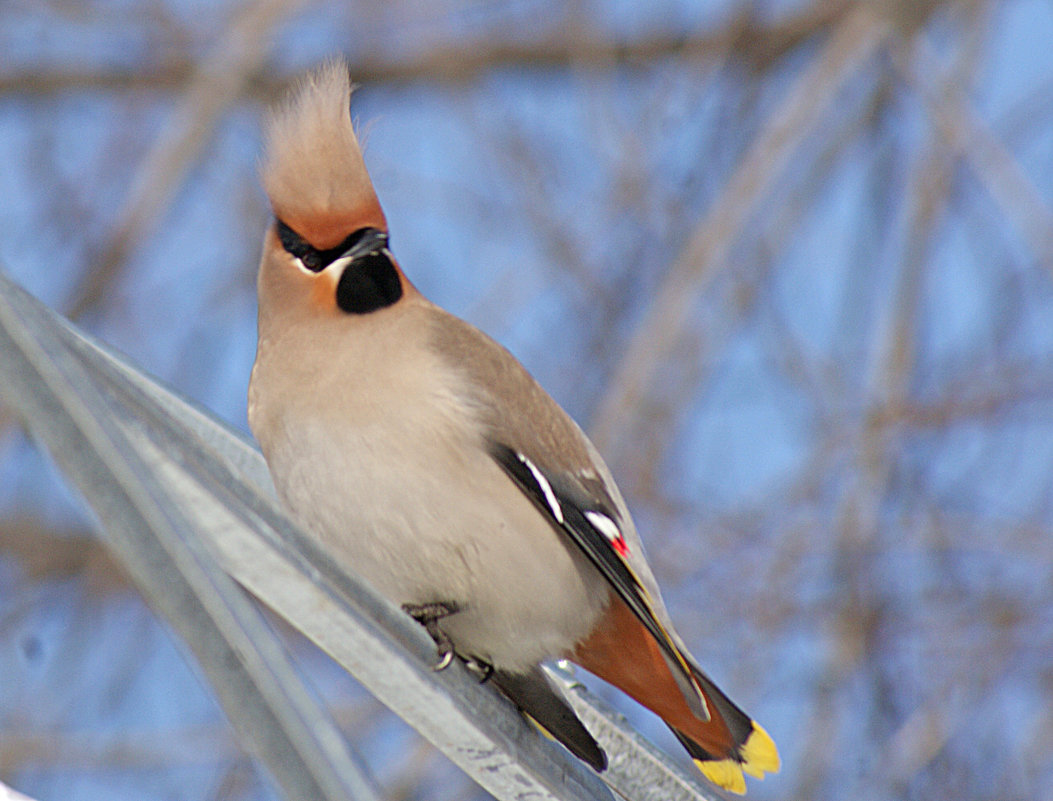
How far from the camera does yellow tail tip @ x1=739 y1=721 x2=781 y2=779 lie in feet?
7.84

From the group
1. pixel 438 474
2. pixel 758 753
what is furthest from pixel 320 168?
pixel 758 753

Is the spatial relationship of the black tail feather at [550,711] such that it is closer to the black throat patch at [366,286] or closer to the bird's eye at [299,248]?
the black throat patch at [366,286]

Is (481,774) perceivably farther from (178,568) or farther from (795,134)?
(795,134)

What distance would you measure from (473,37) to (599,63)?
126 cm

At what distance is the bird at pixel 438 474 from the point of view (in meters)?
2.27

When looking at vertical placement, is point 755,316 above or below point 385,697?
above

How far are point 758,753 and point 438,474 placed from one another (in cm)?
65

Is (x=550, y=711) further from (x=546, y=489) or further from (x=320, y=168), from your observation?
(x=320, y=168)

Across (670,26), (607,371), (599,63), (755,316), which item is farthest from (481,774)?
(670,26)

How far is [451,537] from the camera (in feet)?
7.52

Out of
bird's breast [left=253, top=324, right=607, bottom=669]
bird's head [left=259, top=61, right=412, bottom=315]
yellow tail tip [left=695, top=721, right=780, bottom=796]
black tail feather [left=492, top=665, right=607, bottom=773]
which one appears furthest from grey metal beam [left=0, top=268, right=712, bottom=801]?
bird's head [left=259, top=61, right=412, bottom=315]

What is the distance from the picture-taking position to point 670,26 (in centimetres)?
602

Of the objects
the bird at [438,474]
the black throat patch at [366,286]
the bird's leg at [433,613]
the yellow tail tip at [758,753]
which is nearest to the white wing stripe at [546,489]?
the bird at [438,474]

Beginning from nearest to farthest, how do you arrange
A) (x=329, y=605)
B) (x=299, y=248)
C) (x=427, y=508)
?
(x=329, y=605)
(x=427, y=508)
(x=299, y=248)
